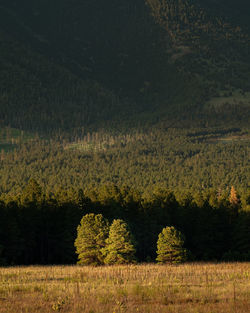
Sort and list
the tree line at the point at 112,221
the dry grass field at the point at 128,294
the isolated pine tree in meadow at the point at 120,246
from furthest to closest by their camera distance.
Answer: the tree line at the point at 112,221
the isolated pine tree in meadow at the point at 120,246
the dry grass field at the point at 128,294

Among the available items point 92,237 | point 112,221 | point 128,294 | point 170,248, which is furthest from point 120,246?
point 128,294

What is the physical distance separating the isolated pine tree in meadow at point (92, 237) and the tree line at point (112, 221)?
15011 millimetres

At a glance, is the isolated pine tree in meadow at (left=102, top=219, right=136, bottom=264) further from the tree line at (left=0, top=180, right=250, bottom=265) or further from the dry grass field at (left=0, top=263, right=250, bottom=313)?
the tree line at (left=0, top=180, right=250, bottom=265)

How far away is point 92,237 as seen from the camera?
65125mm

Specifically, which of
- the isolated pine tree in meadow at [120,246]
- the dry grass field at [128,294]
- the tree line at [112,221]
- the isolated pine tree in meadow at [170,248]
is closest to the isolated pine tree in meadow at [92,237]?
the isolated pine tree in meadow at [120,246]

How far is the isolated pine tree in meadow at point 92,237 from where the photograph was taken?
64.5 metres

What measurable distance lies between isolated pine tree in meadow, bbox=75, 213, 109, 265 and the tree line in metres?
15.0

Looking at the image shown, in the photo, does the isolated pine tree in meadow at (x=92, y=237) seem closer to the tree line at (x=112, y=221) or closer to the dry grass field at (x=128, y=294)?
the tree line at (x=112, y=221)

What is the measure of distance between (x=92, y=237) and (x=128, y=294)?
33662mm

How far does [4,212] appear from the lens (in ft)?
260

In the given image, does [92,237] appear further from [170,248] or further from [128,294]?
[128,294]

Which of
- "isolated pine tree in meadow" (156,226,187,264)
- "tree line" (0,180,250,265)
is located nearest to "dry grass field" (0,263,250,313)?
"isolated pine tree in meadow" (156,226,187,264)

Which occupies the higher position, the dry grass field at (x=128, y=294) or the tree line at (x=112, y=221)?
the tree line at (x=112, y=221)

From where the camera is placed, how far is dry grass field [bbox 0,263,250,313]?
28.0 m
